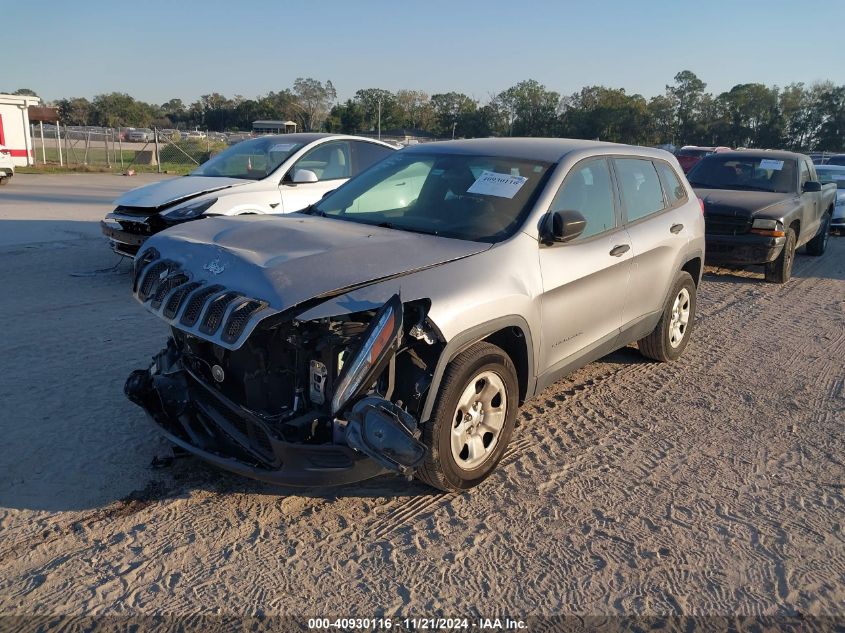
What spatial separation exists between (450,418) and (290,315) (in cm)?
97

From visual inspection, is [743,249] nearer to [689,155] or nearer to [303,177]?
[303,177]

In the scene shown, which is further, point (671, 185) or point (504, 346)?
point (671, 185)

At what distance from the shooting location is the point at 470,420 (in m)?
3.69

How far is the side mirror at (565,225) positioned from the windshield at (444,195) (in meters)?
0.20

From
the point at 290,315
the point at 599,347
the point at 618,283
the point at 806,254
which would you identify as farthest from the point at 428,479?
the point at 806,254

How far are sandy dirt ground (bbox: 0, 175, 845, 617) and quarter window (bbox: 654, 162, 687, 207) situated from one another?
157cm

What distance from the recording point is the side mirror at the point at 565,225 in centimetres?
404

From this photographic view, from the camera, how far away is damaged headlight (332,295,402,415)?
306cm

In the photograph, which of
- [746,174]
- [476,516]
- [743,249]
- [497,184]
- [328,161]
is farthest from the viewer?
[746,174]

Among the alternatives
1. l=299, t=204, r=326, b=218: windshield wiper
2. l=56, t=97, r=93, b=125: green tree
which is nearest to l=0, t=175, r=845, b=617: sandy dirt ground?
l=299, t=204, r=326, b=218: windshield wiper

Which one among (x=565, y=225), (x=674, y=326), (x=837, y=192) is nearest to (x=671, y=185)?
(x=674, y=326)

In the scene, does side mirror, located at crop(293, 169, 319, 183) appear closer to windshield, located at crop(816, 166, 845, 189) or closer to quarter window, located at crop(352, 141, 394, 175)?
quarter window, located at crop(352, 141, 394, 175)

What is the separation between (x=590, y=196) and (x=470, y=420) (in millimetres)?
1939

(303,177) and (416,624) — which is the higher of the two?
(303,177)
